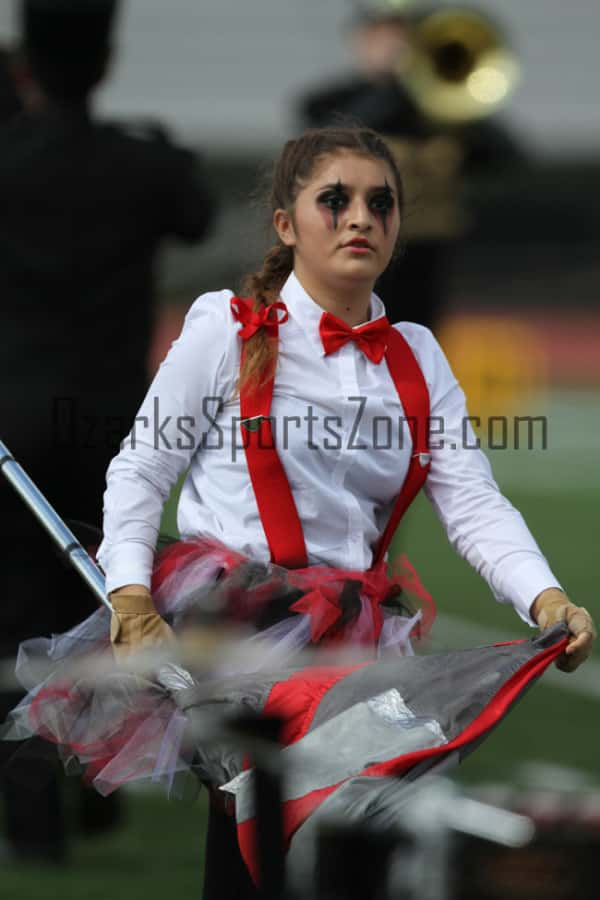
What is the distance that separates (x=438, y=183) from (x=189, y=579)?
445 cm

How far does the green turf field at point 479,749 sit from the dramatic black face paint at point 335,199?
669mm

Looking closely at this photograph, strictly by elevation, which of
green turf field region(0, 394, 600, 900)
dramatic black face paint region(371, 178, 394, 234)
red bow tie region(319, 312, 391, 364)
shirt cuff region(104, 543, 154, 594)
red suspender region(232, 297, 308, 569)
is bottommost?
green turf field region(0, 394, 600, 900)

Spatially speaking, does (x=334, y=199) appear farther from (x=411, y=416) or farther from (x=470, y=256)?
(x=470, y=256)

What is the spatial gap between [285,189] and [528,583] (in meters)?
0.65

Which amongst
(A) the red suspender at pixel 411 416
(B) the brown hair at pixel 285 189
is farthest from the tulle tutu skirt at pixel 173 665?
(B) the brown hair at pixel 285 189

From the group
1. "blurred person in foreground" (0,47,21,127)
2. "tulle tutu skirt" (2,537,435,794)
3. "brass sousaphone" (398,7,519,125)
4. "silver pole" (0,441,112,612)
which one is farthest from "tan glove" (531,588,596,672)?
"brass sousaphone" (398,7,519,125)

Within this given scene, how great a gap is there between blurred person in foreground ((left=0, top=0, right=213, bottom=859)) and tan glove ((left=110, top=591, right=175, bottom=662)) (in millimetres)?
738

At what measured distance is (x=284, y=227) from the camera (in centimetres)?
246

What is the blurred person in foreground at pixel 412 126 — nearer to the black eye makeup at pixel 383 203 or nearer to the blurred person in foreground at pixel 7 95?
the blurred person in foreground at pixel 7 95

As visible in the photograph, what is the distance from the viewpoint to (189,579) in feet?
7.64

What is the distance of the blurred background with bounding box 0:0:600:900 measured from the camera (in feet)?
12.1

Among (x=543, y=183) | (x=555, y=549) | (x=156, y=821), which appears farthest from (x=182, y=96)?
(x=156, y=821)

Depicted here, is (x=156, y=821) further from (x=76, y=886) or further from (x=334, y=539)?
(x=334, y=539)

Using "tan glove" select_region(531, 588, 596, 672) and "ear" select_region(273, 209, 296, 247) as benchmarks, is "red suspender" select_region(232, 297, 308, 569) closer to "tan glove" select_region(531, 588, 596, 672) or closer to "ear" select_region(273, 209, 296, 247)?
"ear" select_region(273, 209, 296, 247)
